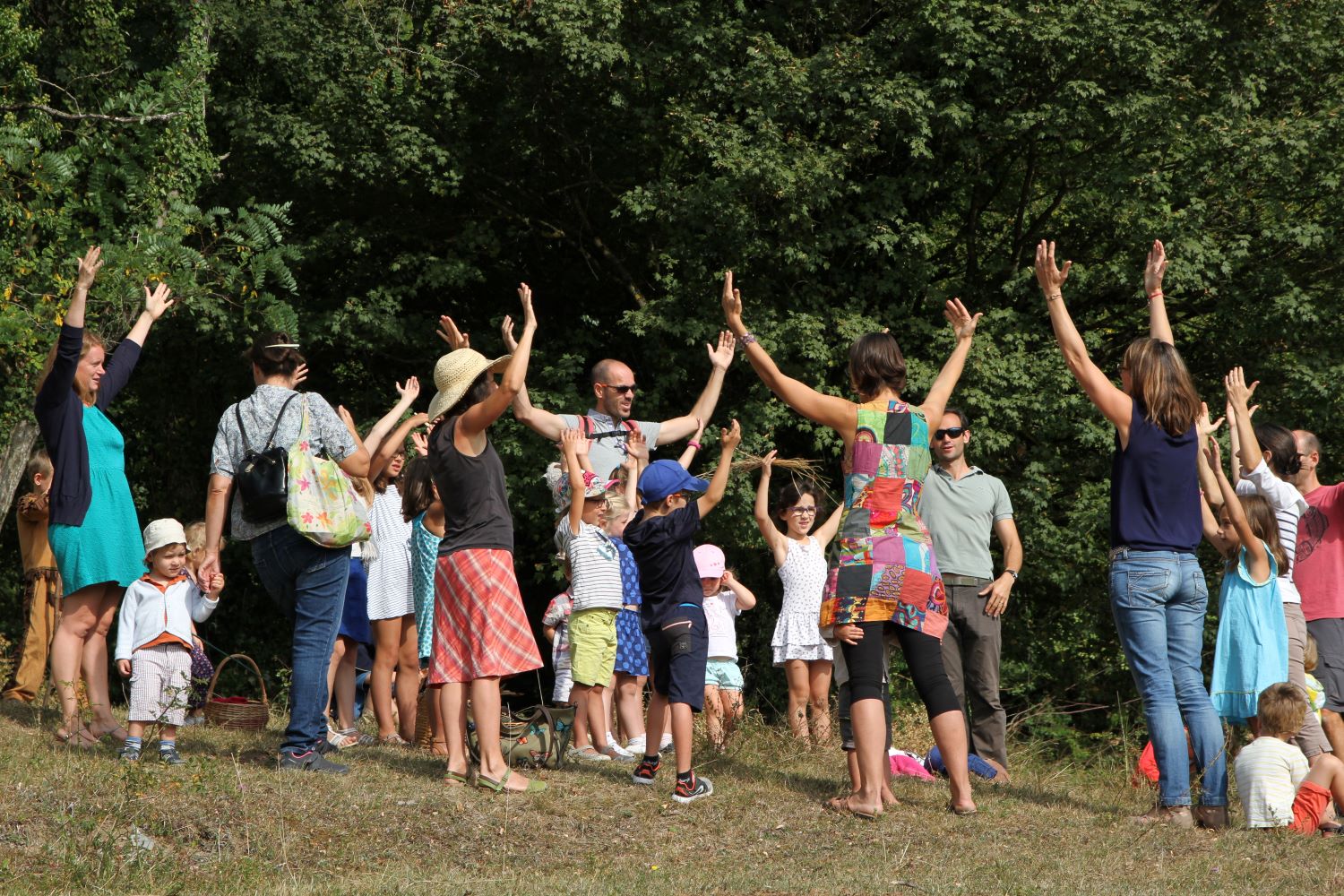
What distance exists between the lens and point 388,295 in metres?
14.6

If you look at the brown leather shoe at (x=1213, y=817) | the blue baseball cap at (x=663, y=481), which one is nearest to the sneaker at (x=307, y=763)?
the blue baseball cap at (x=663, y=481)

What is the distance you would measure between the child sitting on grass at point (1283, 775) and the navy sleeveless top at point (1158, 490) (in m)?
1.01

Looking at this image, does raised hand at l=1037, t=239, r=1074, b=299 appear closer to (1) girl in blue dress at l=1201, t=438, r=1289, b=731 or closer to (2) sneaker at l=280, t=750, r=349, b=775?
(1) girl in blue dress at l=1201, t=438, r=1289, b=731

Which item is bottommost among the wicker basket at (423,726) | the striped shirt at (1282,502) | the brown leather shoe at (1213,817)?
the brown leather shoe at (1213,817)

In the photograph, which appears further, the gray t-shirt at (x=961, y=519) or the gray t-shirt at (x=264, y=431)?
the gray t-shirt at (x=961, y=519)

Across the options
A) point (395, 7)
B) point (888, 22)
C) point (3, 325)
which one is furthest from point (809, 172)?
point (3, 325)

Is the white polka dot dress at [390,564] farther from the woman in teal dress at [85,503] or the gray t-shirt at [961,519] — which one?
the gray t-shirt at [961,519]

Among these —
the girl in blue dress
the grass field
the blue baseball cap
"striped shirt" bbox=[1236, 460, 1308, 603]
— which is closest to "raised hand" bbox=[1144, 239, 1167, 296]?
the girl in blue dress

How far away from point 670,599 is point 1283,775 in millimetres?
2769

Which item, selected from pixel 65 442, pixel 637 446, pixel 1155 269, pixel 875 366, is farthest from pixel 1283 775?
pixel 65 442

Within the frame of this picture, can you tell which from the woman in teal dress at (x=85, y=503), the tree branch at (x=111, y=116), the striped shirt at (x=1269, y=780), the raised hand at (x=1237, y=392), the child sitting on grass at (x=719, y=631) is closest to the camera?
the striped shirt at (x=1269, y=780)

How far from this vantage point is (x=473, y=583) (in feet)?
18.6

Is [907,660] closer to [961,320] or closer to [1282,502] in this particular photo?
[961,320]

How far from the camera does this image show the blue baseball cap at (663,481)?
6.12 meters
